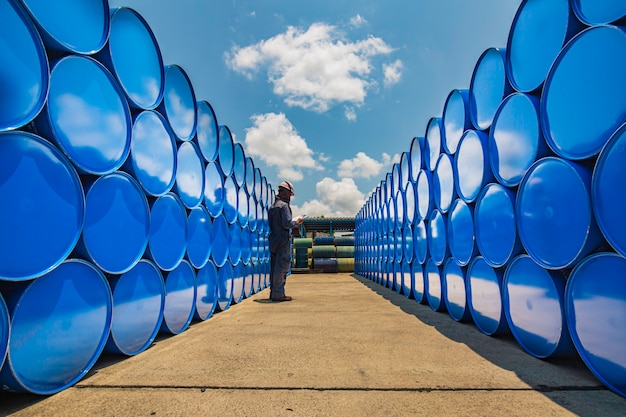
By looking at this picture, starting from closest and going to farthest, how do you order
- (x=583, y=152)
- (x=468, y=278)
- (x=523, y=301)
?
(x=583, y=152) < (x=523, y=301) < (x=468, y=278)

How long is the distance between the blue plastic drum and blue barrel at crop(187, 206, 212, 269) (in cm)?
339

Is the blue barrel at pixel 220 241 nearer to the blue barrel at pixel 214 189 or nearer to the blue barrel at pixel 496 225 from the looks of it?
the blue barrel at pixel 214 189

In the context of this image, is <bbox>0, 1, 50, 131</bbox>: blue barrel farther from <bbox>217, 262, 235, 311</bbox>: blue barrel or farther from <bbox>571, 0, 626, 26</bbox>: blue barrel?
<bbox>217, 262, 235, 311</bbox>: blue barrel

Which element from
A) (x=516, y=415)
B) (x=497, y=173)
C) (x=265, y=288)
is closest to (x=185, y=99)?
(x=497, y=173)

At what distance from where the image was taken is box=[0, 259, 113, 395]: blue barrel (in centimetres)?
180

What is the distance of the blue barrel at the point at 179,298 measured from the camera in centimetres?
336

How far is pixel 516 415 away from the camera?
1.70 m

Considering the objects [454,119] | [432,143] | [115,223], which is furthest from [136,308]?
[432,143]

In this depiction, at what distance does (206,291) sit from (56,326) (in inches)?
90.8

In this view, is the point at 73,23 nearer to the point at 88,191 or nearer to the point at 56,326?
the point at 88,191

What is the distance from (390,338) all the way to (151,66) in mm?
3268

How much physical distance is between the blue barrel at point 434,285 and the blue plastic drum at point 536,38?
247 centimetres

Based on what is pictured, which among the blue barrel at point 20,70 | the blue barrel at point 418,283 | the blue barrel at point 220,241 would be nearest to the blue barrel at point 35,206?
the blue barrel at point 20,70

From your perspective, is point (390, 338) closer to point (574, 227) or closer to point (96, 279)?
point (574, 227)
